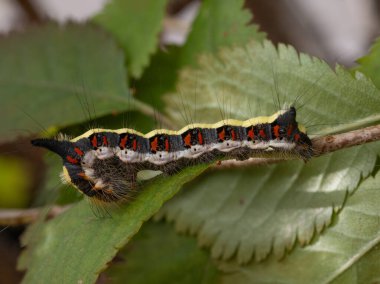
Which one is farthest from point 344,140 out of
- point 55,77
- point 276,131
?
point 55,77

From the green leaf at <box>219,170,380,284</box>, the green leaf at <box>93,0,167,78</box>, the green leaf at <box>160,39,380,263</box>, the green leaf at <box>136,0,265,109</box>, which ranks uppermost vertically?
the green leaf at <box>93,0,167,78</box>

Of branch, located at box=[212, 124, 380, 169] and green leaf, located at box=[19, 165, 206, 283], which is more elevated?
branch, located at box=[212, 124, 380, 169]

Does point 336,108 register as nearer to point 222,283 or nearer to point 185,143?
point 185,143

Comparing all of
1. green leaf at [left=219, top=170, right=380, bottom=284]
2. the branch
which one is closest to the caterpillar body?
the branch

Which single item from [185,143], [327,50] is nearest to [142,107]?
[185,143]

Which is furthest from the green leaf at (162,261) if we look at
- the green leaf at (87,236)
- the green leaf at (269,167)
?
the green leaf at (87,236)

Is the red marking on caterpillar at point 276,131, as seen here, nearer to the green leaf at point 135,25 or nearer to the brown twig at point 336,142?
the brown twig at point 336,142

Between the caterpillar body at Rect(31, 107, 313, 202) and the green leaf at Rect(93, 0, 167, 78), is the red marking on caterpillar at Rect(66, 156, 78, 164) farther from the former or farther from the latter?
the green leaf at Rect(93, 0, 167, 78)
